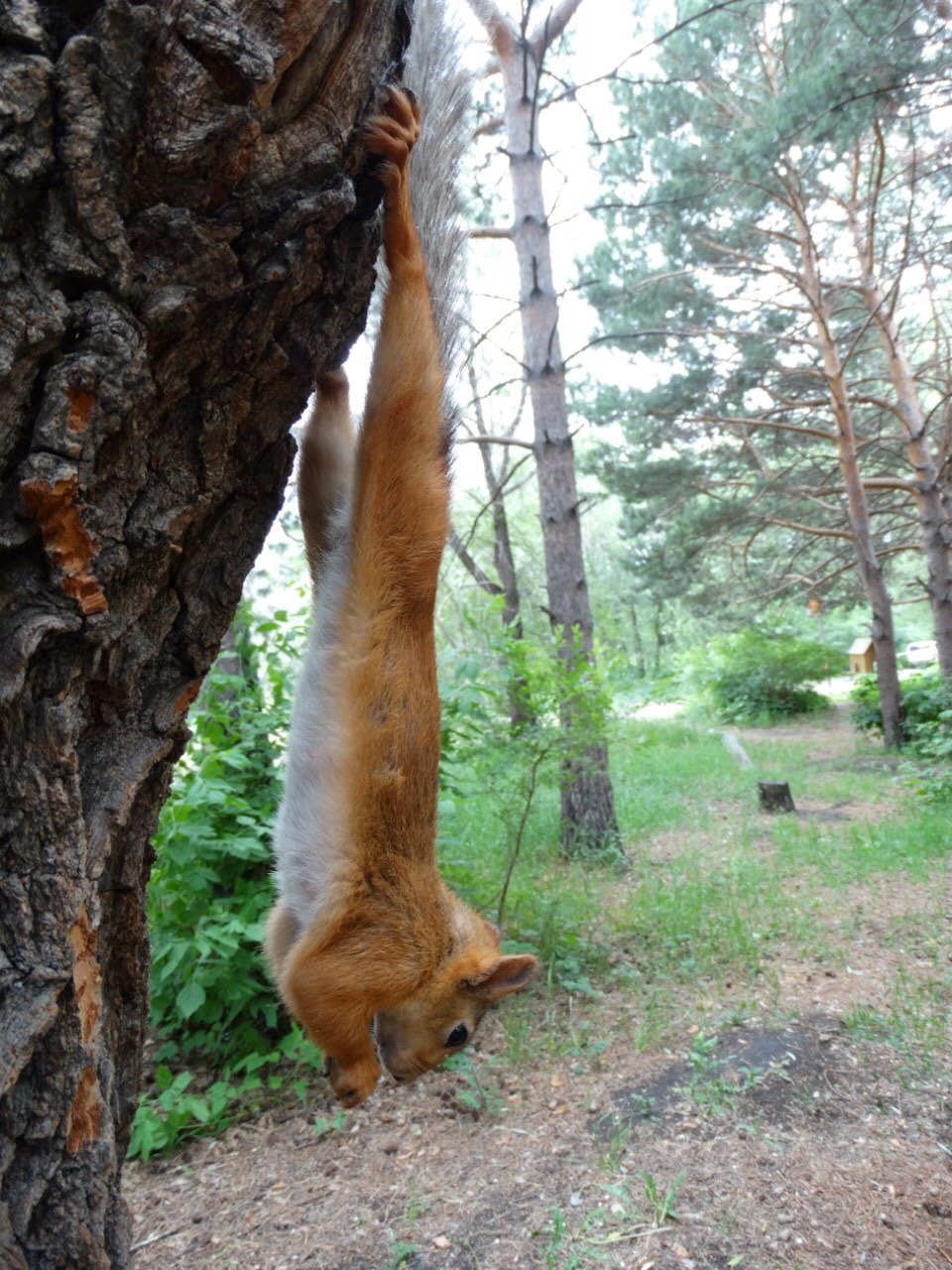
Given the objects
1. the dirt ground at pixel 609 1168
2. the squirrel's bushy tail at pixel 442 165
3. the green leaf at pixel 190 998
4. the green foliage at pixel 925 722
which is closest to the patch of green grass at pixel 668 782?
the green foliage at pixel 925 722

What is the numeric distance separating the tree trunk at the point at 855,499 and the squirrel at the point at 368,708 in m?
11.7

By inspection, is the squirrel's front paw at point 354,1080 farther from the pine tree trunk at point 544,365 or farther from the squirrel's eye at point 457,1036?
the pine tree trunk at point 544,365

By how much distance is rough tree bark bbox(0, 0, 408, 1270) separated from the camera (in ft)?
4.33

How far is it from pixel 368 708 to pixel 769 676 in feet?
67.6

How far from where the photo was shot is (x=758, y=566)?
21688 millimetres

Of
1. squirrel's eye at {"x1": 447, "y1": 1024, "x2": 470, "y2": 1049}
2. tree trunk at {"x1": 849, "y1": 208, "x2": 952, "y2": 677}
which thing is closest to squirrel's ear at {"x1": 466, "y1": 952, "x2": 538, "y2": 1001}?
squirrel's eye at {"x1": 447, "y1": 1024, "x2": 470, "y2": 1049}

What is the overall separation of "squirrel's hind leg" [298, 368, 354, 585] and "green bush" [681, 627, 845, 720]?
19.8 m

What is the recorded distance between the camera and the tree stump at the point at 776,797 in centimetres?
1067

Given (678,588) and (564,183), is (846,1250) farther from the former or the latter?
(678,588)

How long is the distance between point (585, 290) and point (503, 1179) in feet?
41.3

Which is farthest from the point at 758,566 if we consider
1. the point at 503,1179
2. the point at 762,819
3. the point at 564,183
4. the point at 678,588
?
the point at 503,1179

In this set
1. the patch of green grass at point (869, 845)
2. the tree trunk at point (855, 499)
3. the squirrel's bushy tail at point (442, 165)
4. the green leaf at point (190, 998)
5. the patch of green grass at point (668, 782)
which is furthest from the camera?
the tree trunk at point (855, 499)

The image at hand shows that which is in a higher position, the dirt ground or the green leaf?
the green leaf

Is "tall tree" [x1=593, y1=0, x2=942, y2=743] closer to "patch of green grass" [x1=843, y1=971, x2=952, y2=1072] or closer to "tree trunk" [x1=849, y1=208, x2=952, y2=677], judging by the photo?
"tree trunk" [x1=849, y1=208, x2=952, y2=677]
